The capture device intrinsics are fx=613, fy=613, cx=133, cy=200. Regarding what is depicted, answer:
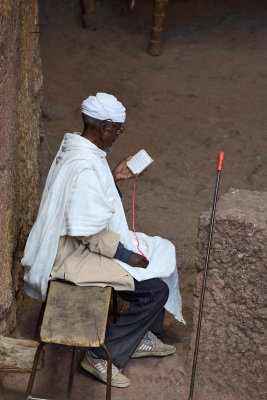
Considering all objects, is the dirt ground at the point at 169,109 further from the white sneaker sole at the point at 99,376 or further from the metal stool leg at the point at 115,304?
the metal stool leg at the point at 115,304

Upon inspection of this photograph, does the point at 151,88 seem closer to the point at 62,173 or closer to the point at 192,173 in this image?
the point at 192,173

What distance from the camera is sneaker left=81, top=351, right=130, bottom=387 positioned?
3803 mm

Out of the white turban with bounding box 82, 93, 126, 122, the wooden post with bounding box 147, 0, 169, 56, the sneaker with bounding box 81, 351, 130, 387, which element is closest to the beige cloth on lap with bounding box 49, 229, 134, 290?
the sneaker with bounding box 81, 351, 130, 387

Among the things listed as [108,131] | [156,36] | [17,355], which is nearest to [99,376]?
[17,355]

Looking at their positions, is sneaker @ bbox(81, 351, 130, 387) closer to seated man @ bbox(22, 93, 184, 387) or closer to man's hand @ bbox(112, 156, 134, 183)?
seated man @ bbox(22, 93, 184, 387)

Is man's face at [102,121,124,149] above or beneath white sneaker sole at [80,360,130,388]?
above

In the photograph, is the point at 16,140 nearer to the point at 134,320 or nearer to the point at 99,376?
the point at 134,320

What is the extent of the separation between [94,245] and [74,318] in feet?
1.52

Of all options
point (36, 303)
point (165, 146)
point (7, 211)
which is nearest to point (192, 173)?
point (165, 146)

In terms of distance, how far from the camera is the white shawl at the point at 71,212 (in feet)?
11.6

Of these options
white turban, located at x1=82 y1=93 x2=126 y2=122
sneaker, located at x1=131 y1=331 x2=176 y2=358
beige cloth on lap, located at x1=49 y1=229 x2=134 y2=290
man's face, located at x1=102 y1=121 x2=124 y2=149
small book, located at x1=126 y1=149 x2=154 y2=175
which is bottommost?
sneaker, located at x1=131 y1=331 x2=176 y2=358

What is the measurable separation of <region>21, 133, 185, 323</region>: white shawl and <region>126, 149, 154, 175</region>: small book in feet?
→ 0.71

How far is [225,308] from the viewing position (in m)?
3.65

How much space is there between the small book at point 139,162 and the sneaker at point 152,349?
1.11m
